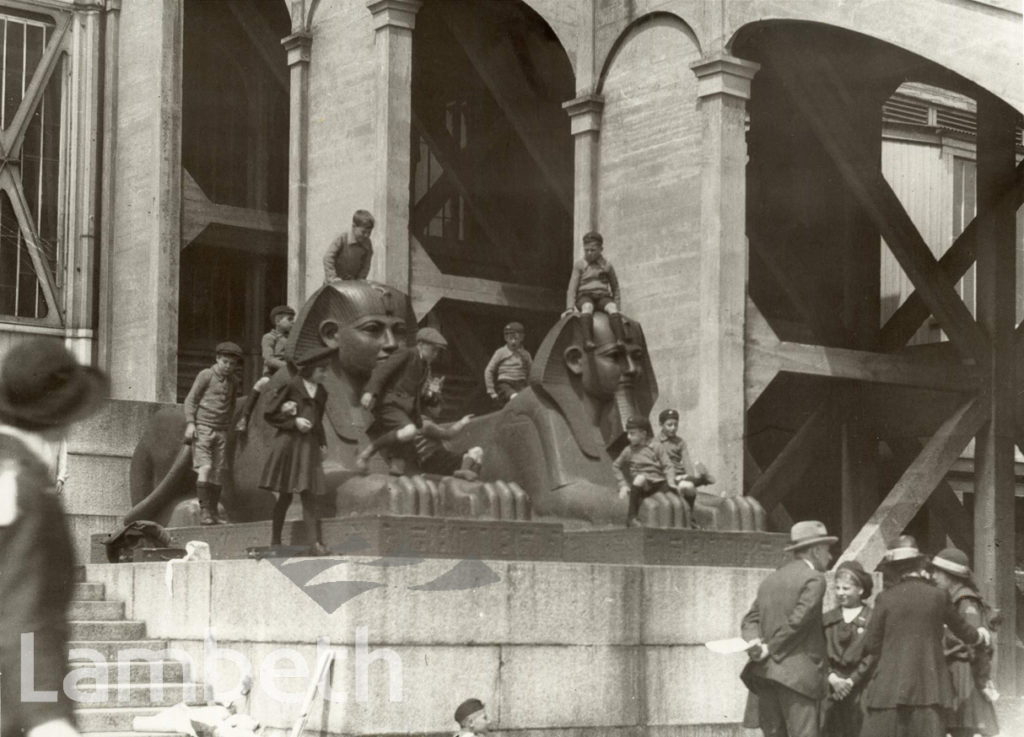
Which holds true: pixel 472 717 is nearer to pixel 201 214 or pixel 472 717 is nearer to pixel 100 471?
pixel 100 471

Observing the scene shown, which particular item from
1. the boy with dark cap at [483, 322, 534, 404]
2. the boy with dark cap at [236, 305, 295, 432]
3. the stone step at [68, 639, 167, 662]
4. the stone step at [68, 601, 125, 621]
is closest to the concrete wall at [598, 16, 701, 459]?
the boy with dark cap at [483, 322, 534, 404]

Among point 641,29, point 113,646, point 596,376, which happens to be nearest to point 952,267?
point 641,29

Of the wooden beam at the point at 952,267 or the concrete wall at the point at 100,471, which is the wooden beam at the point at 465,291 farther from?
the wooden beam at the point at 952,267

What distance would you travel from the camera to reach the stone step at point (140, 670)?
14.9 m

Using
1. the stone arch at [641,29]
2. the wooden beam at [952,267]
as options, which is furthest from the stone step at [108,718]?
the wooden beam at [952,267]

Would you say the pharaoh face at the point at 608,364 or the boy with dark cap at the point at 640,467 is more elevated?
the pharaoh face at the point at 608,364

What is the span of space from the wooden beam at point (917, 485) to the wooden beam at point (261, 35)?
1230 centimetres

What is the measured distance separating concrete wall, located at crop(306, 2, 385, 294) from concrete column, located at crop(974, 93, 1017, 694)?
8.72m

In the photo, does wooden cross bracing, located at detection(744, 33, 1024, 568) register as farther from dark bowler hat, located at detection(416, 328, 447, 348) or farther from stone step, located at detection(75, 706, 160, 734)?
stone step, located at detection(75, 706, 160, 734)

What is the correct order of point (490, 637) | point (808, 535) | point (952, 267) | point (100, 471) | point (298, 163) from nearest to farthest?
1. point (808, 535)
2. point (490, 637)
3. point (100, 471)
4. point (298, 163)
5. point (952, 267)

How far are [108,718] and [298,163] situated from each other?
45.2 feet

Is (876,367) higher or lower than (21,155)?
lower

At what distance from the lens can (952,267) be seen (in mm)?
28531

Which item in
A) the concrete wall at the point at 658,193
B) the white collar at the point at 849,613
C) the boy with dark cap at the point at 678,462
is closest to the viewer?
the white collar at the point at 849,613
